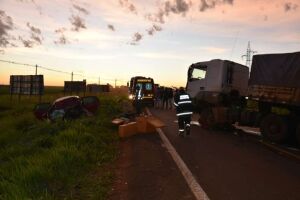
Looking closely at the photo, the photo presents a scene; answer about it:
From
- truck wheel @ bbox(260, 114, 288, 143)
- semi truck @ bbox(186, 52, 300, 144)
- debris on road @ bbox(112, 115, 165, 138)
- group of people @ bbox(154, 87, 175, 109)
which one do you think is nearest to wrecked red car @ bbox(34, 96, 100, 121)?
debris on road @ bbox(112, 115, 165, 138)

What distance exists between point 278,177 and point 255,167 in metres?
1.12

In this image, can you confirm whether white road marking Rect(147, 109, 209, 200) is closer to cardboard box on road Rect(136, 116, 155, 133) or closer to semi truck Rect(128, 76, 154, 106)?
cardboard box on road Rect(136, 116, 155, 133)

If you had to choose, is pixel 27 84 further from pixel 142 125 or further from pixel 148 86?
pixel 142 125

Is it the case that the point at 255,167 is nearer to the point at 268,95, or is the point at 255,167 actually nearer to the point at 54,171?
the point at 54,171

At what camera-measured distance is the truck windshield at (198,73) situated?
67.1 feet

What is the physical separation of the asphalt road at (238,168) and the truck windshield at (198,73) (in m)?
4.83

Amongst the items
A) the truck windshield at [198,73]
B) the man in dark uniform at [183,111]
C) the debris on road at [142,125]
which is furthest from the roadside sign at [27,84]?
the man in dark uniform at [183,111]

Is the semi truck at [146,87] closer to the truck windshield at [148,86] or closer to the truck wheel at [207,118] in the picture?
the truck windshield at [148,86]

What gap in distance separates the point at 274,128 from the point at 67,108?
10.2 metres

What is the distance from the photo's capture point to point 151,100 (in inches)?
1567

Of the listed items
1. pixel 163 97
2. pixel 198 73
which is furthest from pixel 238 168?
pixel 163 97

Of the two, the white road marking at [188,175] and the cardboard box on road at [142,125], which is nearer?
the white road marking at [188,175]

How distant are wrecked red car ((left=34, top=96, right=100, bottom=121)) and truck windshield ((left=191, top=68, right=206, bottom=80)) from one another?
558 centimetres

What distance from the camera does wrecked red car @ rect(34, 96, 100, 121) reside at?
68.4 ft
